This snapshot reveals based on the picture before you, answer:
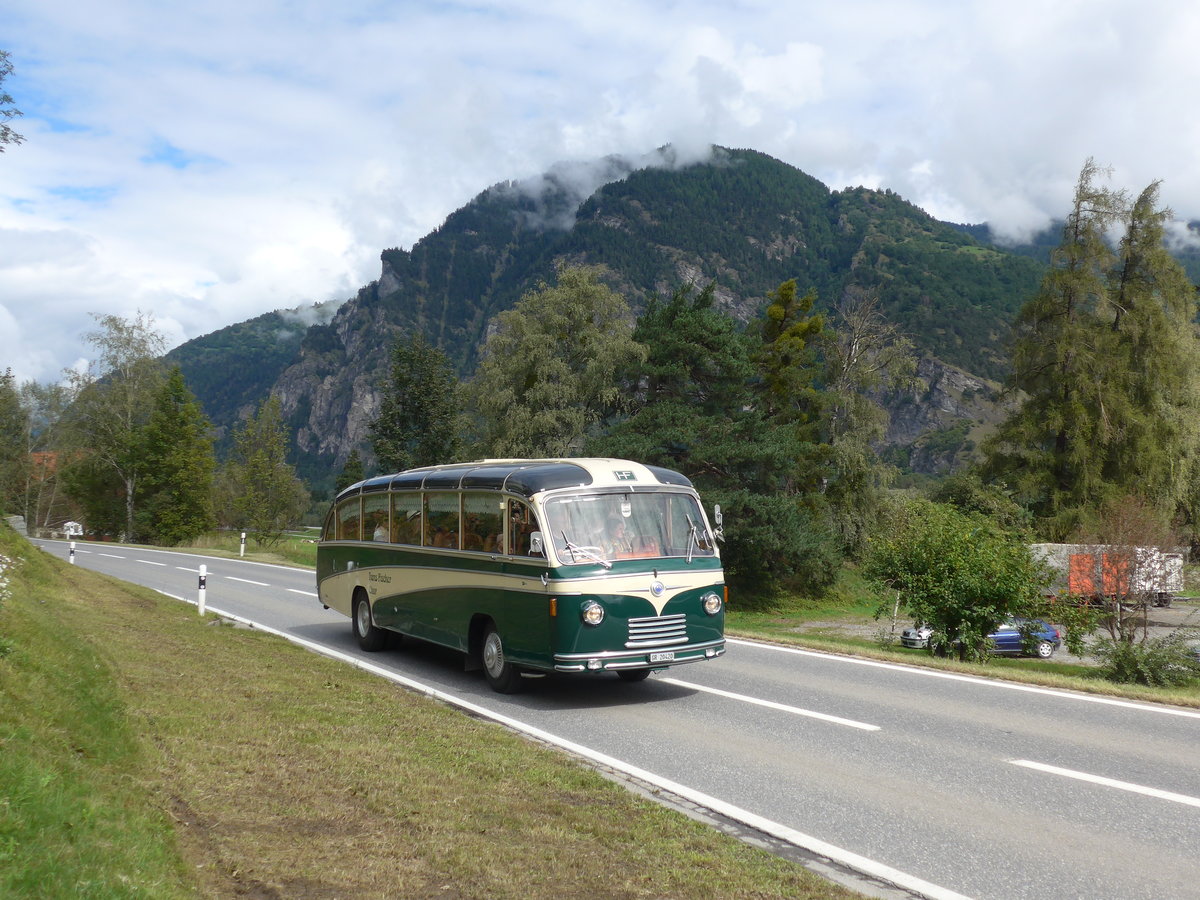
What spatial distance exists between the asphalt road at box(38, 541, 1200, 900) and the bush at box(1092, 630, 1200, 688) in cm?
349

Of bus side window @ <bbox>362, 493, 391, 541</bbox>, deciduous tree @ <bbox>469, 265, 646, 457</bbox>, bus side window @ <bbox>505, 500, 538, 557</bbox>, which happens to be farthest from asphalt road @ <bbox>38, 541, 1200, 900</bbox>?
deciduous tree @ <bbox>469, 265, 646, 457</bbox>

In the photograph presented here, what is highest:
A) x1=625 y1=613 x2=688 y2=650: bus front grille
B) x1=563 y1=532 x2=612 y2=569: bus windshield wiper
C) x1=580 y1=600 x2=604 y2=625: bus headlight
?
x1=563 y1=532 x2=612 y2=569: bus windshield wiper

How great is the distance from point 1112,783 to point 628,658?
15.4 ft

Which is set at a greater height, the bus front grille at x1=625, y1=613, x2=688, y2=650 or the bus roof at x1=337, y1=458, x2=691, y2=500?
the bus roof at x1=337, y1=458, x2=691, y2=500

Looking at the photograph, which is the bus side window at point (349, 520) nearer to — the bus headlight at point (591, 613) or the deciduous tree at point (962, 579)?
the bus headlight at point (591, 613)

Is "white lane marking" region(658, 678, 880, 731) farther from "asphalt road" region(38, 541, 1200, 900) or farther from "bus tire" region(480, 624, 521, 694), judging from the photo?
"bus tire" region(480, 624, 521, 694)

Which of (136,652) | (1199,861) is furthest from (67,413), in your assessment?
(1199,861)

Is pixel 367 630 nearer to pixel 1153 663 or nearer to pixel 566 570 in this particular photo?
pixel 566 570

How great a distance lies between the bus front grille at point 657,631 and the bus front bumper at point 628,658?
77mm

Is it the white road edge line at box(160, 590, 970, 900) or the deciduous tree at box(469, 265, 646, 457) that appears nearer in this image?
the white road edge line at box(160, 590, 970, 900)

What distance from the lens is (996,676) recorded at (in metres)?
11.8

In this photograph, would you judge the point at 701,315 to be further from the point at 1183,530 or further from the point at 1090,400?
the point at 1183,530

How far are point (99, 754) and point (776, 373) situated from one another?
143 feet

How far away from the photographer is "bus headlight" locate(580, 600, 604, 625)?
1002 centimetres
